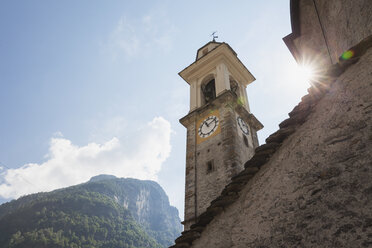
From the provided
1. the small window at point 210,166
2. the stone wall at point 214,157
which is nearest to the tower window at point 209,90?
the stone wall at point 214,157

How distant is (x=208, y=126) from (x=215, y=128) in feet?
2.20

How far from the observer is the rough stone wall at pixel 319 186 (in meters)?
2.17

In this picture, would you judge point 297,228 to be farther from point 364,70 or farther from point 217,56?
point 217,56

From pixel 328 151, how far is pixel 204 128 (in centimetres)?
1106

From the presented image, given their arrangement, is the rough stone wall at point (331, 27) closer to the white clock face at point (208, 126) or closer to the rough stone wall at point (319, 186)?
the rough stone wall at point (319, 186)

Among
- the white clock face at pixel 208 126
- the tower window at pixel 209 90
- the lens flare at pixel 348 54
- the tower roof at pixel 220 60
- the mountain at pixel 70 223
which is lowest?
the lens flare at pixel 348 54

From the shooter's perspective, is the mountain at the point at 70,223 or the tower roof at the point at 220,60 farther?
the mountain at the point at 70,223

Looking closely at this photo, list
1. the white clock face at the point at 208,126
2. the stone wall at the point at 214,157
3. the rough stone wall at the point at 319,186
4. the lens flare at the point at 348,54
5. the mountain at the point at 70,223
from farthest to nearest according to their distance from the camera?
the mountain at the point at 70,223 < the white clock face at the point at 208,126 < the stone wall at the point at 214,157 < the lens flare at the point at 348,54 < the rough stone wall at the point at 319,186

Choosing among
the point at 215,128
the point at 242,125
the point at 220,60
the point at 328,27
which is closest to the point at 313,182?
the point at 328,27

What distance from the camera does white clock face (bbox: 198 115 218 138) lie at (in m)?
13.1

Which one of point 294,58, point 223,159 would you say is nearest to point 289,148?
point 294,58

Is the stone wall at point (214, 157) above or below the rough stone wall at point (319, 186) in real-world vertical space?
above

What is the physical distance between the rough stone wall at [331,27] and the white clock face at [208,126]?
5960 mm

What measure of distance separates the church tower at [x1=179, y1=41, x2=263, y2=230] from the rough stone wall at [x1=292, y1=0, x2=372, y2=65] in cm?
517
